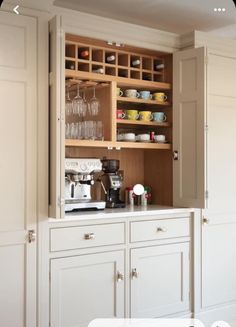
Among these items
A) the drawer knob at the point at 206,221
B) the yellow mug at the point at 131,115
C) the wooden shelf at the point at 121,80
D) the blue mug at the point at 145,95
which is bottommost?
the drawer knob at the point at 206,221

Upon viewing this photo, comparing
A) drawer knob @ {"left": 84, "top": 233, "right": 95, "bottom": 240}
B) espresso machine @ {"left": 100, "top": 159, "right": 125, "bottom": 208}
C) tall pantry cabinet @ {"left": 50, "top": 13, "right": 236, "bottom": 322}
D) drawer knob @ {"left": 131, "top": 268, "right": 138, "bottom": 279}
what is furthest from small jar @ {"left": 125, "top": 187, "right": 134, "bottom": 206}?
drawer knob @ {"left": 84, "top": 233, "right": 95, "bottom": 240}

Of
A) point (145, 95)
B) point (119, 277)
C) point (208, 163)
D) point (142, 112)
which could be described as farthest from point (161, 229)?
point (145, 95)

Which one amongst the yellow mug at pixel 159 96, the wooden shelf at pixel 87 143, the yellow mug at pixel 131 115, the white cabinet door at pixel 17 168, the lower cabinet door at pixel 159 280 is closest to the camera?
the white cabinet door at pixel 17 168

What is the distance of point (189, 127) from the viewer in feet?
10.7

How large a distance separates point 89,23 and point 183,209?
56.9 inches

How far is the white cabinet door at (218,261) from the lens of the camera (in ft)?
10.8

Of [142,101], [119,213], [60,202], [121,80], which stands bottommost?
[119,213]

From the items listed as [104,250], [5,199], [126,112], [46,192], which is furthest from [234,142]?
[5,199]

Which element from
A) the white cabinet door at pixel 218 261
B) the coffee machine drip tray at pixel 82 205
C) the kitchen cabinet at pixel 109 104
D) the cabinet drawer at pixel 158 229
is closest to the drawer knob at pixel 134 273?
the cabinet drawer at pixel 158 229

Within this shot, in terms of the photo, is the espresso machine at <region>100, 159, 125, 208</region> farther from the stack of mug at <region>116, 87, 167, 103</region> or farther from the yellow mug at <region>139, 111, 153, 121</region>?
the stack of mug at <region>116, 87, 167, 103</region>

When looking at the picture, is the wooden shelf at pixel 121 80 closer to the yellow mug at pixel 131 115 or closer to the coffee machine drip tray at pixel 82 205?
the yellow mug at pixel 131 115

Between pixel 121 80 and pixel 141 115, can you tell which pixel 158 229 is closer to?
pixel 141 115

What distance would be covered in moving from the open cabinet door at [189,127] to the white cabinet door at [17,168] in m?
1.18

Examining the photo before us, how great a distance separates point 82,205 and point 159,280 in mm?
769
